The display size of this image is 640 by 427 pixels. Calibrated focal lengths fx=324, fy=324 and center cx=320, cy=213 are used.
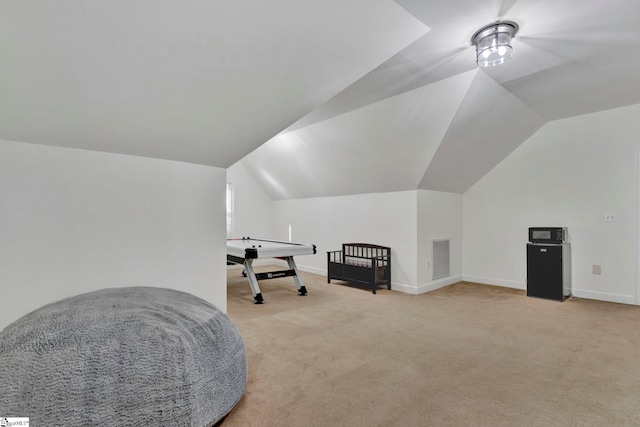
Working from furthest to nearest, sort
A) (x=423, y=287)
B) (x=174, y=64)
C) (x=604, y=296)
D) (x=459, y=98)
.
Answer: (x=423, y=287)
(x=604, y=296)
(x=459, y=98)
(x=174, y=64)

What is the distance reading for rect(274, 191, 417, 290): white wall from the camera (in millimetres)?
4734

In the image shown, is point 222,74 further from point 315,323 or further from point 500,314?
point 500,314

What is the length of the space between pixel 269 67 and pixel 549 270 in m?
4.30

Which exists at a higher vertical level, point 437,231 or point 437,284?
point 437,231

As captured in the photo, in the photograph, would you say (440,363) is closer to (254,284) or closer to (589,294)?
(254,284)

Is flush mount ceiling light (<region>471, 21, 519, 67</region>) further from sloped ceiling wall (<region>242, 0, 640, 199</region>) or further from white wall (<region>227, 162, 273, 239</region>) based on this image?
white wall (<region>227, 162, 273, 239</region>)

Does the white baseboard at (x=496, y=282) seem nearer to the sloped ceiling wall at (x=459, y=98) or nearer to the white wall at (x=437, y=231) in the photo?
the white wall at (x=437, y=231)

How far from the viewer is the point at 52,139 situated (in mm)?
1884

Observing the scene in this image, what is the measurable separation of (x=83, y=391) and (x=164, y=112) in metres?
1.48

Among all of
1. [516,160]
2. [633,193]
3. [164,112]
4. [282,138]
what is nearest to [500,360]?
[164,112]

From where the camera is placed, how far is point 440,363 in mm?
2379

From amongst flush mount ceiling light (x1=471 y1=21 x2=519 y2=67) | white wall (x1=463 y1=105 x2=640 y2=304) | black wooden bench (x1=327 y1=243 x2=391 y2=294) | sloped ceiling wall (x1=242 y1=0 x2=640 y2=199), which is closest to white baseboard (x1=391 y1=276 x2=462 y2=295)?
black wooden bench (x1=327 y1=243 x2=391 y2=294)

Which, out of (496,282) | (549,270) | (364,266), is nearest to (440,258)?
(496,282)

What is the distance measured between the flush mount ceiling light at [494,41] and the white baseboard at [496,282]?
3.58 m
